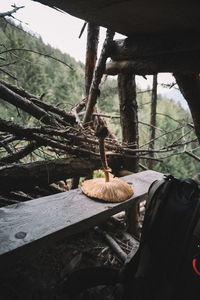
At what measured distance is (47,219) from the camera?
4.17 ft

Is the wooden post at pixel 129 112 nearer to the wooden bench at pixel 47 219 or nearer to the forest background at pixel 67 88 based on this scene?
the wooden bench at pixel 47 219

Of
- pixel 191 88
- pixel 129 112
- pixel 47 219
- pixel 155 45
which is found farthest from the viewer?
pixel 129 112

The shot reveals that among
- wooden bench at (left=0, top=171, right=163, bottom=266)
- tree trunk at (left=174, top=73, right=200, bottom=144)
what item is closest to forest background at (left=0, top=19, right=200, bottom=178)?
tree trunk at (left=174, top=73, right=200, bottom=144)

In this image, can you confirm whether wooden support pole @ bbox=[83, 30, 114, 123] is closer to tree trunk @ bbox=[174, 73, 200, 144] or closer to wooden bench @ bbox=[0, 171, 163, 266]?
tree trunk @ bbox=[174, 73, 200, 144]

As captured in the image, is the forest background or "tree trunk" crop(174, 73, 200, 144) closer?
"tree trunk" crop(174, 73, 200, 144)

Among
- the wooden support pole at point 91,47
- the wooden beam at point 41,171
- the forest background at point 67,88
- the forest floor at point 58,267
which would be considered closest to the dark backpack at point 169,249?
the forest floor at point 58,267

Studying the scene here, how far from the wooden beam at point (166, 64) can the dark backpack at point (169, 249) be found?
104 centimetres

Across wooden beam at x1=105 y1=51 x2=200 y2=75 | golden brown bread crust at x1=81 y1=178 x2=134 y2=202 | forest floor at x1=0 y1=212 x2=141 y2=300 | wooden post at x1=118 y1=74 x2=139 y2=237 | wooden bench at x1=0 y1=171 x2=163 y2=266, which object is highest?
wooden beam at x1=105 y1=51 x2=200 y2=75

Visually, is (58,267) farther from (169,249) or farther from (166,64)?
(166,64)

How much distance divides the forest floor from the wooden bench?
1.11 ft

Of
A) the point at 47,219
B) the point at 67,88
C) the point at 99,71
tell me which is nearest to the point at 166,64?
the point at 99,71

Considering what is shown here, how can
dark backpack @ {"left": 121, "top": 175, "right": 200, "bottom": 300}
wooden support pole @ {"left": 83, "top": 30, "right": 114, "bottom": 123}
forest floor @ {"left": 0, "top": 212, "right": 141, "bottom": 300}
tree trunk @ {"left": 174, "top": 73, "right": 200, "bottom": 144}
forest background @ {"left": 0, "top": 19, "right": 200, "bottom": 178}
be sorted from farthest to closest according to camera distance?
forest background @ {"left": 0, "top": 19, "right": 200, "bottom": 178}
tree trunk @ {"left": 174, "top": 73, "right": 200, "bottom": 144}
wooden support pole @ {"left": 83, "top": 30, "right": 114, "bottom": 123}
forest floor @ {"left": 0, "top": 212, "right": 141, "bottom": 300}
dark backpack @ {"left": 121, "top": 175, "right": 200, "bottom": 300}

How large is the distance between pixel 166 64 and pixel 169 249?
1.49 meters

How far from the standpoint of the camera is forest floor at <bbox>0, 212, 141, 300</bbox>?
5.03ft
